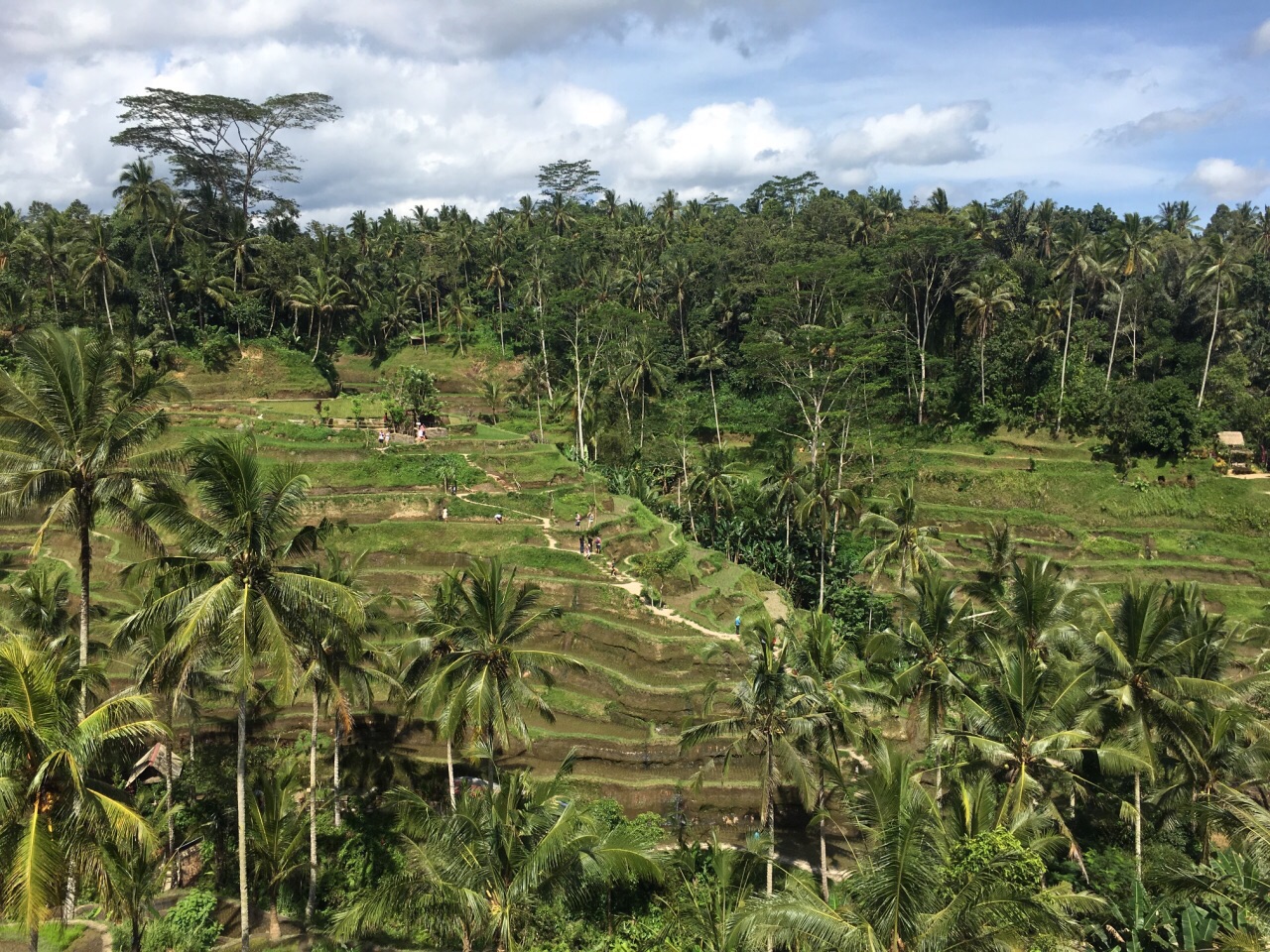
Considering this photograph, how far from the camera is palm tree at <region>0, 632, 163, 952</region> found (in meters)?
11.7

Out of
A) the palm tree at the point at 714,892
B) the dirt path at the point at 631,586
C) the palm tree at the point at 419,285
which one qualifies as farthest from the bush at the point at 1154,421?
the palm tree at the point at 419,285

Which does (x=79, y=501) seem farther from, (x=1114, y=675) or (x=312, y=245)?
(x=312, y=245)

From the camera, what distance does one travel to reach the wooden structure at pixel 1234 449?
57281 mm

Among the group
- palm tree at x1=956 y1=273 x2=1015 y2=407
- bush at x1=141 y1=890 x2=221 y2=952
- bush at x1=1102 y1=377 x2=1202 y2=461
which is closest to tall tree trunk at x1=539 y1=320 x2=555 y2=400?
palm tree at x1=956 y1=273 x2=1015 y2=407

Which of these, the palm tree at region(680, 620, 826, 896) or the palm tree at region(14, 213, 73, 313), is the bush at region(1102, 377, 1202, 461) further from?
the palm tree at region(14, 213, 73, 313)

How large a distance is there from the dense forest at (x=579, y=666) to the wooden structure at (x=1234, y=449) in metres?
1.25

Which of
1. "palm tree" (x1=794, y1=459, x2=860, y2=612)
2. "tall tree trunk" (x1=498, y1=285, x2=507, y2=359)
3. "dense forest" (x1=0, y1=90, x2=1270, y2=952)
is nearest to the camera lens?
"dense forest" (x1=0, y1=90, x2=1270, y2=952)

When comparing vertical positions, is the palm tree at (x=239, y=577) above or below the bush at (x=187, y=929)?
above

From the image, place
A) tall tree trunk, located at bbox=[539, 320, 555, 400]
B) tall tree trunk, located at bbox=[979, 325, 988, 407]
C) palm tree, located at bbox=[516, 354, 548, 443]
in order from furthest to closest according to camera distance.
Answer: palm tree, located at bbox=[516, 354, 548, 443]
tall tree trunk, located at bbox=[539, 320, 555, 400]
tall tree trunk, located at bbox=[979, 325, 988, 407]

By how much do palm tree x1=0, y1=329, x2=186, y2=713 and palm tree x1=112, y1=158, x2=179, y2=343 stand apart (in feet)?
165

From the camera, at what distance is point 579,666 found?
21.4 metres

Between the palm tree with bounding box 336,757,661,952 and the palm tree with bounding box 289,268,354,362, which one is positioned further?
the palm tree with bounding box 289,268,354,362

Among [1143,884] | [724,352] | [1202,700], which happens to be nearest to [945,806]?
[1143,884]

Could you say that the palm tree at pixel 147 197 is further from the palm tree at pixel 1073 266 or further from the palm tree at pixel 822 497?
the palm tree at pixel 1073 266
